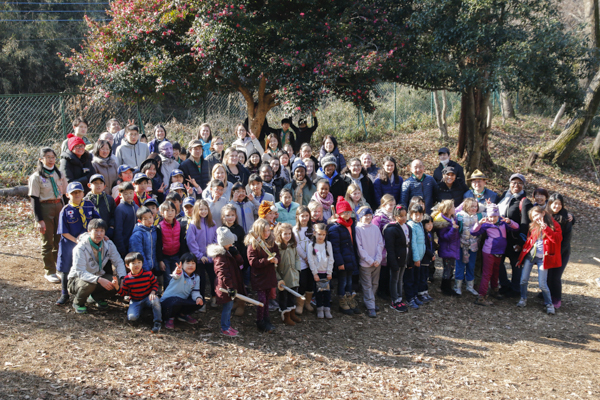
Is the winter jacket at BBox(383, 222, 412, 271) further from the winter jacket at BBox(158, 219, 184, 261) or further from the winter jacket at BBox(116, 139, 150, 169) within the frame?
the winter jacket at BBox(116, 139, 150, 169)

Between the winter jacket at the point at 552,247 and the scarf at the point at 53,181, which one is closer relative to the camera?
the scarf at the point at 53,181

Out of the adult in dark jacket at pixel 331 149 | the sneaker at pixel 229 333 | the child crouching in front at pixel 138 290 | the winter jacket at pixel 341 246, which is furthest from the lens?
the adult in dark jacket at pixel 331 149

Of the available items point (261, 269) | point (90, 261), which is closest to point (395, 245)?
point (261, 269)

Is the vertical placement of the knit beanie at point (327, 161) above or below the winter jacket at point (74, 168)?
above

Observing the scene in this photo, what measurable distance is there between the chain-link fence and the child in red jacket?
→ 4.50 m

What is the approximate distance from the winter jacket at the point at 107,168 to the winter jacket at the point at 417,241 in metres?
4.41

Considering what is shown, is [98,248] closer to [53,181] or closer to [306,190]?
[53,181]

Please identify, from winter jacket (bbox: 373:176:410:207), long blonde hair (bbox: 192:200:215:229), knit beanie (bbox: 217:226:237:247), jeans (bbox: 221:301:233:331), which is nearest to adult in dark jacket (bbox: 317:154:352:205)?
winter jacket (bbox: 373:176:410:207)

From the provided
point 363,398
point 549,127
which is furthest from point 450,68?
point 549,127

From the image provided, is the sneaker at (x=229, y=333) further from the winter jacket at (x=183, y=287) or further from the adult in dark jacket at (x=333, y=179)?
the adult in dark jacket at (x=333, y=179)

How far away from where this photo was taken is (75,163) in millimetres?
6590

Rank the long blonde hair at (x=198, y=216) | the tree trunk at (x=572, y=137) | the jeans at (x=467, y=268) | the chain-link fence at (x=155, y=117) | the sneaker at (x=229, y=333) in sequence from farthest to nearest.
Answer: the tree trunk at (x=572, y=137), the chain-link fence at (x=155, y=117), the jeans at (x=467, y=268), the long blonde hair at (x=198, y=216), the sneaker at (x=229, y=333)

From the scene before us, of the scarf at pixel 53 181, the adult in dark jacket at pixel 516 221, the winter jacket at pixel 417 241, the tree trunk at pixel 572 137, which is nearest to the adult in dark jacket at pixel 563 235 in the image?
the adult in dark jacket at pixel 516 221

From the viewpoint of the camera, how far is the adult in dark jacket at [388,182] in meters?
7.73
